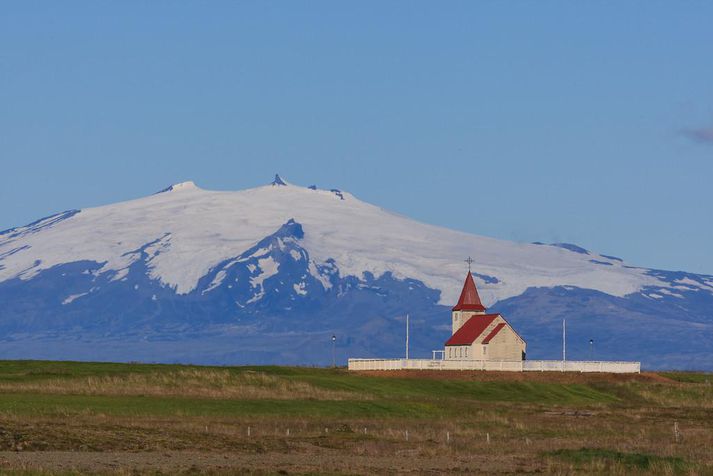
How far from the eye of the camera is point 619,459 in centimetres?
6506

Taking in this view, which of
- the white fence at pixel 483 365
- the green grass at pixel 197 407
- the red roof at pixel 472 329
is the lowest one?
the green grass at pixel 197 407

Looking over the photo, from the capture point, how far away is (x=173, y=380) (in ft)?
352

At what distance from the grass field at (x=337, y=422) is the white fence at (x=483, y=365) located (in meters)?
3.67

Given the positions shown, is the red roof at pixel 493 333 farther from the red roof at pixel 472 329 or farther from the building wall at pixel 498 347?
the red roof at pixel 472 329

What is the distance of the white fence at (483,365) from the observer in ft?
454

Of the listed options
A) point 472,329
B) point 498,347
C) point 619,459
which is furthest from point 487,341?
point 619,459

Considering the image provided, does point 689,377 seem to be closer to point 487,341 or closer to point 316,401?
point 487,341

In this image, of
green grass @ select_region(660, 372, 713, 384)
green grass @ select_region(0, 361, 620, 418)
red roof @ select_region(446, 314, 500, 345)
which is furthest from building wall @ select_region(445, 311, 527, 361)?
green grass @ select_region(0, 361, 620, 418)

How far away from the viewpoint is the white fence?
13838 centimetres

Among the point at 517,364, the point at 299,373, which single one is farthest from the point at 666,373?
the point at 299,373

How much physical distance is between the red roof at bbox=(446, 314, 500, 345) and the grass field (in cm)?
2333

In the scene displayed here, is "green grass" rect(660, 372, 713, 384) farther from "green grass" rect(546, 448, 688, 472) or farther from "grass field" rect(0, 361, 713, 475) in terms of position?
"green grass" rect(546, 448, 688, 472)

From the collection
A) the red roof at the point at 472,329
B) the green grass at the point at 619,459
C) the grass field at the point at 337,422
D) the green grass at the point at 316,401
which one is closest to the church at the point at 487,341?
the red roof at the point at 472,329

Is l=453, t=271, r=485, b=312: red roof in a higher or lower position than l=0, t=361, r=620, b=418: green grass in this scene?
higher
